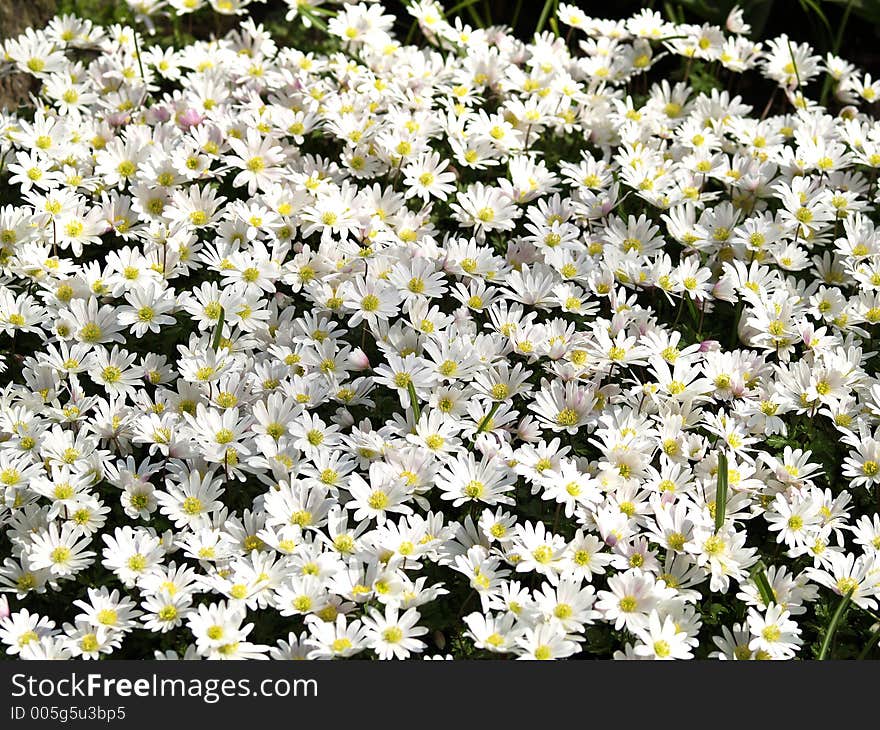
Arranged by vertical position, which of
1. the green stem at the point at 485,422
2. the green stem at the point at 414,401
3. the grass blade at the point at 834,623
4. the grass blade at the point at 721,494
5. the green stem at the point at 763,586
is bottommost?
the grass blade at the point at 834,623

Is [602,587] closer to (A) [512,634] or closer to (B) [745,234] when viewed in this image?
(A) [512,634]

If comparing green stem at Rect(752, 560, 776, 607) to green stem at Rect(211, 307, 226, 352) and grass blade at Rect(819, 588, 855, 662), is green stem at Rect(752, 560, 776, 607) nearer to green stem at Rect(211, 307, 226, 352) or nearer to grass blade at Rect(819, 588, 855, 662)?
grass blade at Rect(819, 588, 855, 662)

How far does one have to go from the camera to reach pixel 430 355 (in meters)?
3.65

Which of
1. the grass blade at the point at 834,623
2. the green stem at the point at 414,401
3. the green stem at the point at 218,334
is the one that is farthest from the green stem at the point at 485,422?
the grass blade at the point at 834,623

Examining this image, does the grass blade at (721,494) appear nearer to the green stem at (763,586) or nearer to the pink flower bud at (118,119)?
the green stem at (763,586)

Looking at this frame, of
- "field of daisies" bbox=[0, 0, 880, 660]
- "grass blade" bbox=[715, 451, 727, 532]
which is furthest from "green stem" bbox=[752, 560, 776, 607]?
"grass blade" bbox=[715, 451, 727, 532]

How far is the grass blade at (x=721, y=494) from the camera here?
3.11 m

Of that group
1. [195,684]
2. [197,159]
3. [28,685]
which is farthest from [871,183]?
[28,685]

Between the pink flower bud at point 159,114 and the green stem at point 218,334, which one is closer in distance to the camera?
the green stem at point 218,334

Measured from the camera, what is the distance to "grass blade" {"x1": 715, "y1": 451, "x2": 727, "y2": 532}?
3.11 metres

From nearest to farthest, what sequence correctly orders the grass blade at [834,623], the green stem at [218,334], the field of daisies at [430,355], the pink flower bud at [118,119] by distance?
the grass blade at [834,623], the field of daisies at [430,355], the green stem at [218,334], the pink flower bud at [118,119]

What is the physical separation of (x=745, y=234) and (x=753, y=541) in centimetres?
127

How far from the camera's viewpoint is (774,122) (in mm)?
4840

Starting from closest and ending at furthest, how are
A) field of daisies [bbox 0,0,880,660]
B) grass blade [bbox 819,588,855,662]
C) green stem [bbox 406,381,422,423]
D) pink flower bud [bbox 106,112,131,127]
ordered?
1. grass blade [bbox 819,588,855,662]
2. field of daisies [bbox 0,0,880,660]
3. green stem [bbox 406,381,422,423]
4. pink flower bud [bbox 106,112,131,127]
